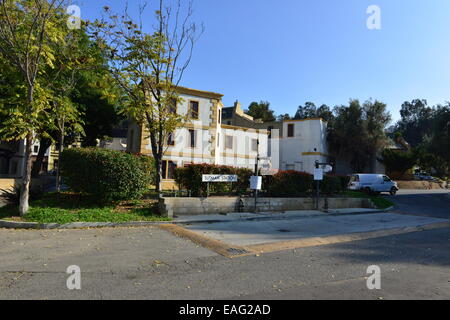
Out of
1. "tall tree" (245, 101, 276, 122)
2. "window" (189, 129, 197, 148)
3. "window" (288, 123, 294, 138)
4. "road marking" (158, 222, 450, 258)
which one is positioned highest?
"tall tree" (245, 101, 276, 122)

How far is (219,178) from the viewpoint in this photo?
12523 millimetres

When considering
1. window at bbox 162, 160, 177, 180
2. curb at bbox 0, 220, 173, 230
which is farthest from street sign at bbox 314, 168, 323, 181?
window at bbox 162, 160, 177, 180

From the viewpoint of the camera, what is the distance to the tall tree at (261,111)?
2419 inches

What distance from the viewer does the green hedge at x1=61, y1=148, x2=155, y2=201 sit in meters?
10.4

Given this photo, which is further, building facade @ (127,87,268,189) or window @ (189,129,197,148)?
window @ (189,129,197,148)

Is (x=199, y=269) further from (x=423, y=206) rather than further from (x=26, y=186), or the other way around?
(x=423, y=206)

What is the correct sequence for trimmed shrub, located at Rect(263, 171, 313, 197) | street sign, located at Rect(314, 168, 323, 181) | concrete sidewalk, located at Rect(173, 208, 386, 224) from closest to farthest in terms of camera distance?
concrete sidewalk, located at Rect(173, 208, 386, 224) → street sign, located at Rect(314, 168, 323, 181) → trimmed shrub, located at Rect(263, 171, 313, 197)

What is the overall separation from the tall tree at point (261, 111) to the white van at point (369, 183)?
1474 inches

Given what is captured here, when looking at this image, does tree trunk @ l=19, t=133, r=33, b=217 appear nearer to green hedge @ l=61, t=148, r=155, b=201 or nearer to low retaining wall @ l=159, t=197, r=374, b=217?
green hedge @ l=61, t=148, r=155, b=201

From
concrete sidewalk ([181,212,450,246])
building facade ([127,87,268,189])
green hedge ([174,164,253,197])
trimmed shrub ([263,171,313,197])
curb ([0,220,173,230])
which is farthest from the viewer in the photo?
building facade ([127,87,268,189])

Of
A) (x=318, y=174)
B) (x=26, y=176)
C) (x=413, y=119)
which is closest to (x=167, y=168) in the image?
(x=318, y=174)

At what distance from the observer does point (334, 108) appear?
127 ft

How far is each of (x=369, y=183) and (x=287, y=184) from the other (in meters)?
13.2

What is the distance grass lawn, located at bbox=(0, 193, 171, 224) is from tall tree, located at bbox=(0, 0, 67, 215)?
1.91ft
